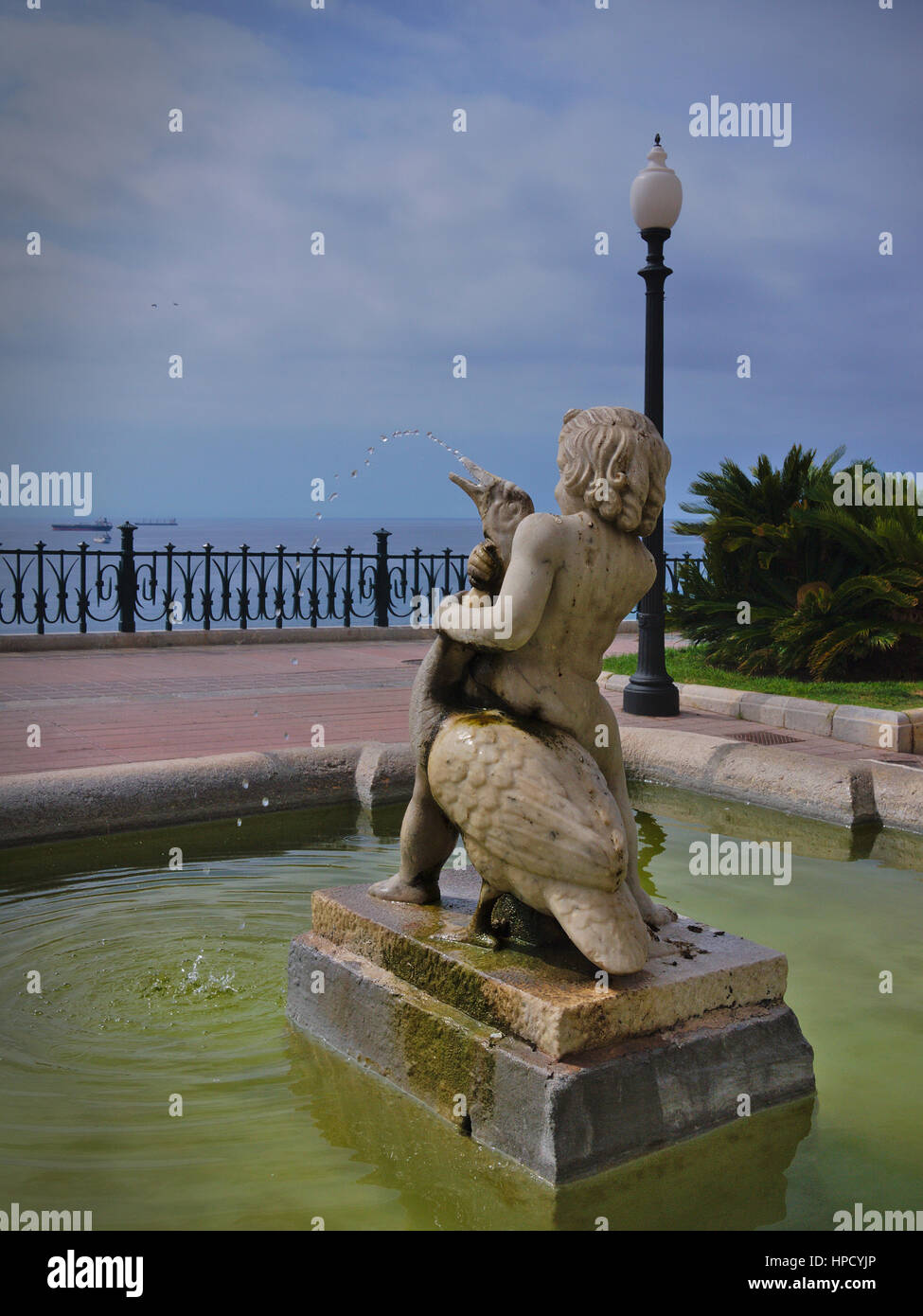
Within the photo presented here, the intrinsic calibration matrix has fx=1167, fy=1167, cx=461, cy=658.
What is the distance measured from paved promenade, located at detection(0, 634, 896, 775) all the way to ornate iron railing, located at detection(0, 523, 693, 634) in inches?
54.4

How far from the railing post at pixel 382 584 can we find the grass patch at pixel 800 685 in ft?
17.7

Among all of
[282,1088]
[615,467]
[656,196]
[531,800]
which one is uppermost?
[656,196]

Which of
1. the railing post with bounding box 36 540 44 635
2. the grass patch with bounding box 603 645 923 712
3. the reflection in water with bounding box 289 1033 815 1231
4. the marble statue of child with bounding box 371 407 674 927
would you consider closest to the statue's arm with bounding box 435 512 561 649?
the marble statue of child with bounding box 371 407 674 927

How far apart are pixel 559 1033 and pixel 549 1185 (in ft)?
1.19

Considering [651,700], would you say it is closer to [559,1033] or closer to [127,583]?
[559,1033]

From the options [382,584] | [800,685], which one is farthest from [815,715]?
[382,584]

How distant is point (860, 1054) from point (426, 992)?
4.80 feet

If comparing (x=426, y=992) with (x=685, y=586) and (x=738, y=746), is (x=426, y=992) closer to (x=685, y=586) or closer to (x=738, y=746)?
(x=738, y=746)

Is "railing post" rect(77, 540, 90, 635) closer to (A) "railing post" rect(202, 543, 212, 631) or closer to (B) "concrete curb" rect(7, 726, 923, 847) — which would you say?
→ (A) "railing post" rect(202, 543, 212, 631)

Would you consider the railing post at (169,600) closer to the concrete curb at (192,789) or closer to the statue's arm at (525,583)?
the concrete curb at (192,789)

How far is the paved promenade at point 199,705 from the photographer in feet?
24.6

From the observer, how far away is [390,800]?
658 centimetres

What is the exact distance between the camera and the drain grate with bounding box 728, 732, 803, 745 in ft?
27.0

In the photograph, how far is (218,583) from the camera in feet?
52.5
